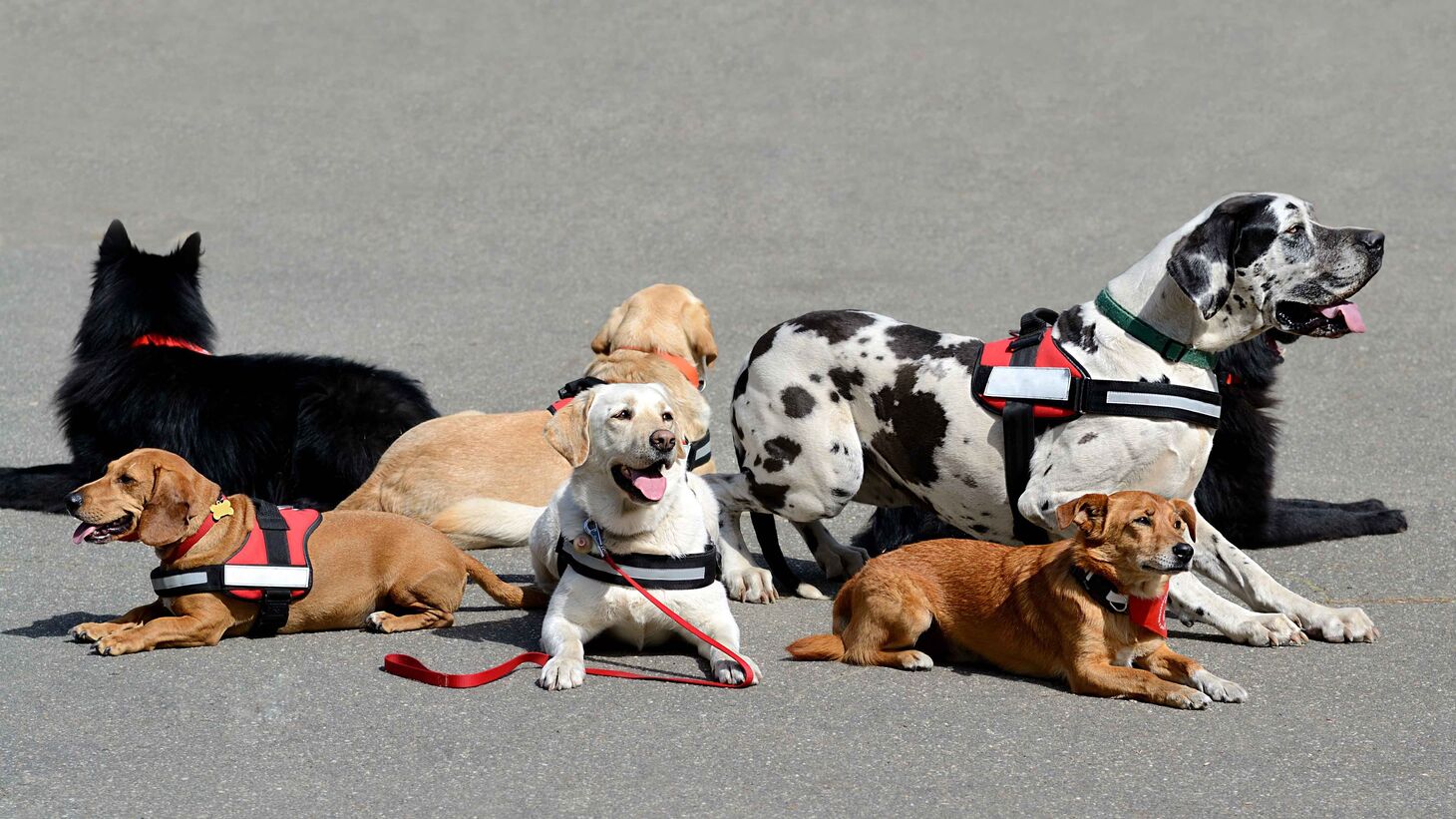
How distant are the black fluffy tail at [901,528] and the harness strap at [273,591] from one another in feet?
8.47

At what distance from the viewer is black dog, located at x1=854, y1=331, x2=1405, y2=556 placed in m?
6.80

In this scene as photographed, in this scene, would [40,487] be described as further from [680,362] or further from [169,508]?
[680,362]

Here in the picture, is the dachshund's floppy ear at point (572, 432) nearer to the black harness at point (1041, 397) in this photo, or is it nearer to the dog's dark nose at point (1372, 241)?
the black harness at point (1041, 397)

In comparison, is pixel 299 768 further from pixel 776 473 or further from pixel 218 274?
pixel 218 274

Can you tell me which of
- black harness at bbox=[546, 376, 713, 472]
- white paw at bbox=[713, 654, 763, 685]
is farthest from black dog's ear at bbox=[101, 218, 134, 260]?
white paw at bbox=[713, 654, 763, 685]

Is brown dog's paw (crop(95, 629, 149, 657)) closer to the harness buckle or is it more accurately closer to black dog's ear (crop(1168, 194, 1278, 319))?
the harness buckle

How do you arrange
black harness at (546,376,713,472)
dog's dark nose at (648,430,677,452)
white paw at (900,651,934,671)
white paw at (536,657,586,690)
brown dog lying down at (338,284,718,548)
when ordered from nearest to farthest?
white paw at (536,657,586,690) → dog's dark nose at (648,430,677,452) → white paw at (900,651,934,671) → black harness at (546,376,713,472) → brown dog lying down at (338,284,718,548)

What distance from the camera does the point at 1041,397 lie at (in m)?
5.51

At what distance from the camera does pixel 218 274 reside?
38.4 feet

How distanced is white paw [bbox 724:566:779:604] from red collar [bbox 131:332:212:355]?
3.28m

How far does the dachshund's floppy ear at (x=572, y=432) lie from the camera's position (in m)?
4.95

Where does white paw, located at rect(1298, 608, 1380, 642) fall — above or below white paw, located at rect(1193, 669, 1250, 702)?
above

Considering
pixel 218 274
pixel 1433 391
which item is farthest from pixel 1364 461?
pixel 218 274

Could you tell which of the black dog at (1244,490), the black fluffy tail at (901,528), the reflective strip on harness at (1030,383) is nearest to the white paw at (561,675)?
the reflective strip on harness at (1030,383)
